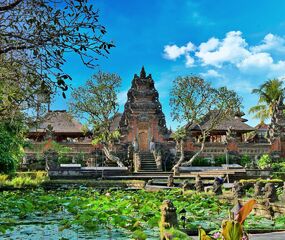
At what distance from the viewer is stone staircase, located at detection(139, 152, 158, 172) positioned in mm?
32594

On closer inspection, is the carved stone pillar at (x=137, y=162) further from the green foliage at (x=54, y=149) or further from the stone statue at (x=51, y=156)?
the stone statue at (x=51, y=156)

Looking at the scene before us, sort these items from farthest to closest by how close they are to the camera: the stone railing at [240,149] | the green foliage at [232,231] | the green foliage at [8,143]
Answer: the stone railing at [240,149] → the green foliage at [8,143] → the green foliage at [232,231]

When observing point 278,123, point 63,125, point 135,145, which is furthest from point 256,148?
point 63,125

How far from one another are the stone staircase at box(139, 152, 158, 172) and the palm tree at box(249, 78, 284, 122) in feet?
40.5

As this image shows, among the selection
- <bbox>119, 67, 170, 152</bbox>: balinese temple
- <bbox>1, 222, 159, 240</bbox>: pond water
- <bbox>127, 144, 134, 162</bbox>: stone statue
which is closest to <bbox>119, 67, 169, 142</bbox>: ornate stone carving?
<bbox>119, 67, 170, 152</bbox>: balinese temple

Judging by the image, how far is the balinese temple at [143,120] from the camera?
121 ft

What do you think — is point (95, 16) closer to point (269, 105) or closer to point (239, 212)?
point (239, 212)

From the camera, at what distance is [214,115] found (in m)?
34.3

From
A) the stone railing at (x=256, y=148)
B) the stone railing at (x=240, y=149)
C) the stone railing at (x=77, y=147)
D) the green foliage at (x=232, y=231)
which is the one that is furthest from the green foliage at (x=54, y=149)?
the green foliage at (x=232, y=231)

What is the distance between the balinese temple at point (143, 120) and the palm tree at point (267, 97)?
32.1 feet

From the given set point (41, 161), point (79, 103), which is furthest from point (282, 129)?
point (41, 161)

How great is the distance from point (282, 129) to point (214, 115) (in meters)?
8.02

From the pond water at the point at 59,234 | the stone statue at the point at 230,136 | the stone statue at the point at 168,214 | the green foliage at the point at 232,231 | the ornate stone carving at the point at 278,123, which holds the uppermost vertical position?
the ornate stone carving at the point at 278,123

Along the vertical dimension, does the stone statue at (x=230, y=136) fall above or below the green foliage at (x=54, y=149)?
above
